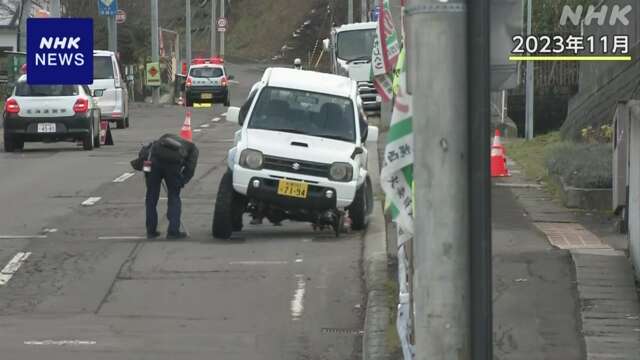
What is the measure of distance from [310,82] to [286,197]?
6.04ft

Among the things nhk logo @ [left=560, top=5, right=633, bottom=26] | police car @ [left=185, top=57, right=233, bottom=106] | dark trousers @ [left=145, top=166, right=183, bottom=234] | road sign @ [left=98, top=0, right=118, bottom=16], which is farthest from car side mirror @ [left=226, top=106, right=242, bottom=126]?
police car @ [left=185, top=57, right=233, bottom=106]

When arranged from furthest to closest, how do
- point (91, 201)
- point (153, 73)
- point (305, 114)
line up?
point (153, 73), point (91, 201), point (305, 114)

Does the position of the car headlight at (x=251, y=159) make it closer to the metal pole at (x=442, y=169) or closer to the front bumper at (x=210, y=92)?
the metal pole at (x=442, y=169)

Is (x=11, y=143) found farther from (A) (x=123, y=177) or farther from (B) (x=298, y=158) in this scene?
(B) (x=298, y=158)

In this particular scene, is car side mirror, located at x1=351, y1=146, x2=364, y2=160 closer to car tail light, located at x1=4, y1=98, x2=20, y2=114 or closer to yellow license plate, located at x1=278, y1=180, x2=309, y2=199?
yellow license plate, located at x1=278, y1=180, x2=309, y2=199

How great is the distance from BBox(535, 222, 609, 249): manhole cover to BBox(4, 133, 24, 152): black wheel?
47.8ft

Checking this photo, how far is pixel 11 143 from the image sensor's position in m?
25.7

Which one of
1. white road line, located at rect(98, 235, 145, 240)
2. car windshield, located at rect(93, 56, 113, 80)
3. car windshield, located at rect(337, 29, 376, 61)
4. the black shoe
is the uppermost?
car windshield, located at rect(337, 29, 376, 61)

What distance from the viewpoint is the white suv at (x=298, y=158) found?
546 inches

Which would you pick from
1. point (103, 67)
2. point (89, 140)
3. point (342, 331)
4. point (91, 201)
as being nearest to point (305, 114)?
point (91, 201)

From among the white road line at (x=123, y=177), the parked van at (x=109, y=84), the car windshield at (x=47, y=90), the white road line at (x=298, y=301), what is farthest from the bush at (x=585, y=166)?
the parked van at (x=109, y=84)

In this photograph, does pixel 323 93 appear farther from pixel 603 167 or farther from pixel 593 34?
pixel 593 34

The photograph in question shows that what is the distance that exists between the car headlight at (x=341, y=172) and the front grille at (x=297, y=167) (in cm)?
6

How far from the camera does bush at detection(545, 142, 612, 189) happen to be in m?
14.7
